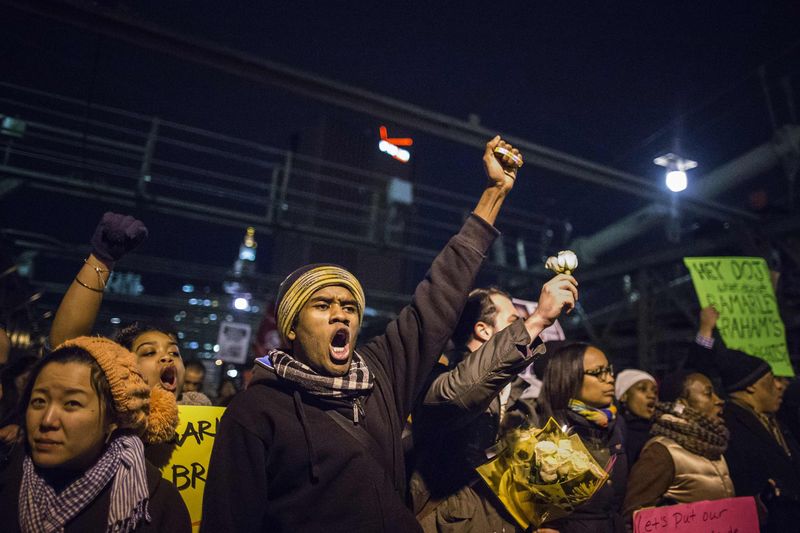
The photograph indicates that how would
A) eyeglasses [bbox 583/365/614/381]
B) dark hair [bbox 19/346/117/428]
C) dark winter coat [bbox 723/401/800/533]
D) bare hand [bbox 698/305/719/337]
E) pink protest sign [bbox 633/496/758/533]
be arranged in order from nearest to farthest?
dark hair [bbox 19/346/117/428] → pink protest sign [bbox 633/496/758/533] → eyeglasses [bbox 583/365/614/381] → dark winter coat [bbox 723/401/800/533] → bare hand [bbox 698/305/719/337]

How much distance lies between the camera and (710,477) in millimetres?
3385

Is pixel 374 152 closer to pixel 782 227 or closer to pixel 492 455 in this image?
pixel 782 227

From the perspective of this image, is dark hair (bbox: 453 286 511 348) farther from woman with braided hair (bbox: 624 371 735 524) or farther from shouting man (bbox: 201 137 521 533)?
woman with braided hair (bbox: 624 371 735 524)

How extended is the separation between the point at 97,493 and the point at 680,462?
3232 millimetres

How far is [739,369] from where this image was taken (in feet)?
14.8

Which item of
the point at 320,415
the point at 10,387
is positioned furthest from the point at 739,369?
the point at 10,387

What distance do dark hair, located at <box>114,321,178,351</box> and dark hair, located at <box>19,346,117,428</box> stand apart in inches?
33.5

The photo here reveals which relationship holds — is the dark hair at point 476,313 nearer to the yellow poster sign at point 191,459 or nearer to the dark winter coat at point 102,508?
the yellow poster sign at point 191,459

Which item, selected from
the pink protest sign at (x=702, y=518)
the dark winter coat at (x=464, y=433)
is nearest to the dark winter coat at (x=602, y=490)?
the pink protest sign at (x=702, y=518)

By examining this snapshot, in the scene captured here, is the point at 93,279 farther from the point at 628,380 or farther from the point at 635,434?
the point at 628,380

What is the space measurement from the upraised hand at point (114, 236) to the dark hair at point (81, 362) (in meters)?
0.61

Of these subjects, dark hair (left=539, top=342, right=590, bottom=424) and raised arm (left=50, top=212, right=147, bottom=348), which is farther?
dark hair (left=539, top=342, right=590, bottom=424)

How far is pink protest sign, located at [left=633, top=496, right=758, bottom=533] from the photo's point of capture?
293 cm

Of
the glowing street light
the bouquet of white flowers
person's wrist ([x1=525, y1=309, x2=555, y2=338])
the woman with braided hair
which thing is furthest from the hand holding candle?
the glowing street light
